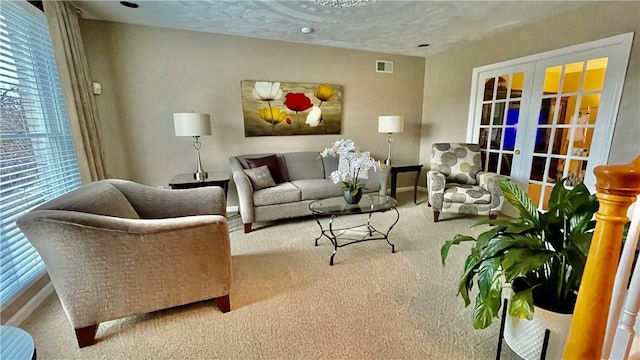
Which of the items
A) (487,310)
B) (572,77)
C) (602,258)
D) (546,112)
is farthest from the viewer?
(546,112)

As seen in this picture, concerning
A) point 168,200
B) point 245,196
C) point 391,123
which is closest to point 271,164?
point 245,196

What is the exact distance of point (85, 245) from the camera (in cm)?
135

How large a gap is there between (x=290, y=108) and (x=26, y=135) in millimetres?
2623

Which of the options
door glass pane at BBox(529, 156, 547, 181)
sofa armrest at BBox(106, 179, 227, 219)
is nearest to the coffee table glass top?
sofa armrest at BBox(106, 179, 227, 219)

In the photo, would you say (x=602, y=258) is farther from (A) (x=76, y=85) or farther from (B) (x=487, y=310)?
(A) (x=76, y=85)

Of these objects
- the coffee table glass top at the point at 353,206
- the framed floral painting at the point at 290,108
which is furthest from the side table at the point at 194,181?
the coffee table glass top at the point at 353,206

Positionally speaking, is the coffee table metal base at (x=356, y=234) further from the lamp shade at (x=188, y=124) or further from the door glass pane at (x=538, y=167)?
the door glass pane at (x=538, y=167)

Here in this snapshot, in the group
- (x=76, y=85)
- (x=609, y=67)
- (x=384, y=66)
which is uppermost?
(x=384, y=66)

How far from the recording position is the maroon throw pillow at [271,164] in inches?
134

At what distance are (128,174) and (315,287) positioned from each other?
2.77 meters

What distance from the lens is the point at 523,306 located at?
3.63 ft

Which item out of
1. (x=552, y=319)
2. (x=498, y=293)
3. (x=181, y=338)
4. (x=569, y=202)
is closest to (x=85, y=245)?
(x=181, y=338)

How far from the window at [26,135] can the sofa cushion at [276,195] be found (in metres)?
1.69

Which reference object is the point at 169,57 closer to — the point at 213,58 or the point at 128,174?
the point at 213,58
